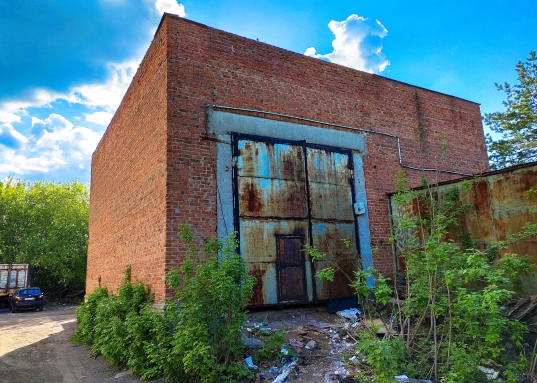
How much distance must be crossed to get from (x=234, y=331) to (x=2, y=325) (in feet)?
44.6

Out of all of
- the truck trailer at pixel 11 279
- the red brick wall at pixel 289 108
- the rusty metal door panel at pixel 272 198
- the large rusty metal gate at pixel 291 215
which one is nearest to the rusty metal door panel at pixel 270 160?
the large rusty metal gate at pixel 291 215

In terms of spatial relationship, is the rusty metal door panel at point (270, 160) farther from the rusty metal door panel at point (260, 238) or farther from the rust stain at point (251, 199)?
the rusty metal door panel at point (260, 238)

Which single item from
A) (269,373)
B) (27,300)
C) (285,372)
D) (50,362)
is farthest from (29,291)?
(285,372)

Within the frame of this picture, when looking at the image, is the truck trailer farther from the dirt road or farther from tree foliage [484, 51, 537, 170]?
tree foliage [484, 51, 537, 170]

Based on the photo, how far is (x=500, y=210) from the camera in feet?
24.1

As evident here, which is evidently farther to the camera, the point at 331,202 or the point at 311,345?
the point at 331,202

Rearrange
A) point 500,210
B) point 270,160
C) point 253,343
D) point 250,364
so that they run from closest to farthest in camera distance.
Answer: point 250,364 → point 253,343 → point 500,210 → point 270,160

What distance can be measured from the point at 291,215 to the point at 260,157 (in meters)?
1.45

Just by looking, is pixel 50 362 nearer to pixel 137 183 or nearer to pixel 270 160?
pixel 137 183

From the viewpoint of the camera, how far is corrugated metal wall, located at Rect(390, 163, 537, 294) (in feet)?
22.7

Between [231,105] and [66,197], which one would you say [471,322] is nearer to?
[231,105]

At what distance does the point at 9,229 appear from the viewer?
88.9 feet

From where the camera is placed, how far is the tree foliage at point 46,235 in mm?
26969

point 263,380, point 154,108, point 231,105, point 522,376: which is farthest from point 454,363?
point 154,108
